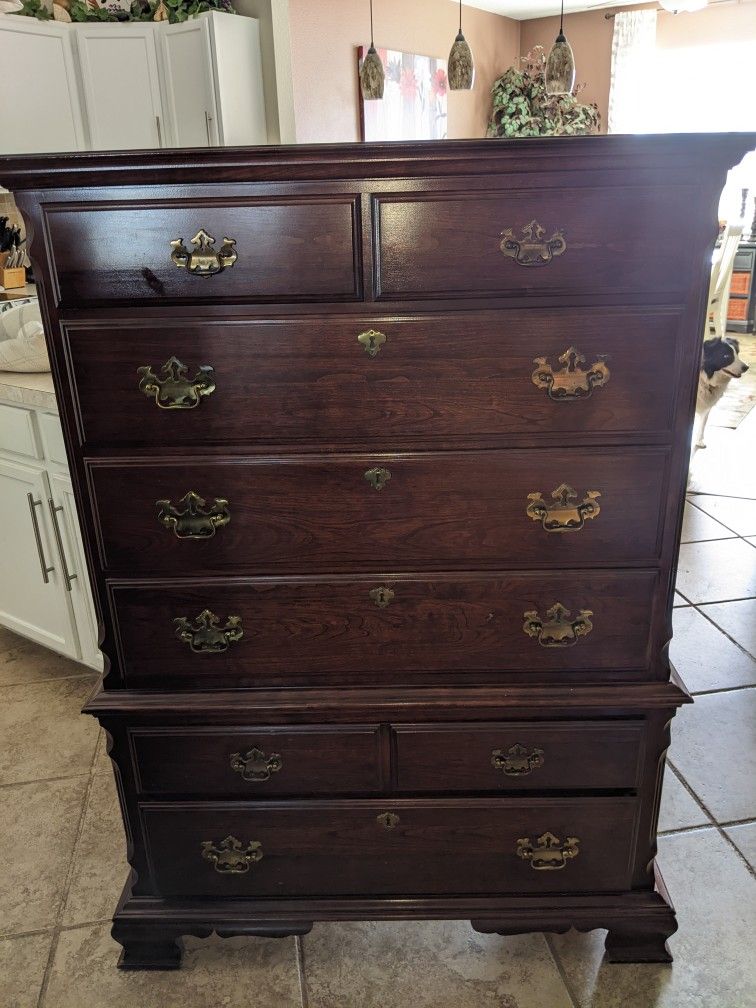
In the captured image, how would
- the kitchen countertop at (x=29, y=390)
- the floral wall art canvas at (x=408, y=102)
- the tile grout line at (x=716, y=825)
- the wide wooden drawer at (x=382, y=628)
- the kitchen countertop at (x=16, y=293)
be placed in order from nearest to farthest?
the wide wooden drawer at (x=382, y=628) → the tile grout line at (x=716, y=825) → the kitchen countertop at (x=29, y=390) → the kitchen countertop at (x=16, y=293) → the floral wall art canvas at (x=408, y=102)

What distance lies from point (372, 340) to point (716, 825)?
1450 mm

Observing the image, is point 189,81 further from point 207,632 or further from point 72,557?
point 207,632

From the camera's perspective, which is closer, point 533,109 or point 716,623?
point 716,623

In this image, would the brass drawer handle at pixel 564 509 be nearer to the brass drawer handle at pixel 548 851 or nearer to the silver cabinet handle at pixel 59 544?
the brass drawer handle at pixel 548 851

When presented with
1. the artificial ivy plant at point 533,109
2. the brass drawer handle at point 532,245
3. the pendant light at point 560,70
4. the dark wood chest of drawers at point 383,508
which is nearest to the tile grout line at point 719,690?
the dark wood chest of drawers at point 383,508

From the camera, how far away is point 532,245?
1123mm

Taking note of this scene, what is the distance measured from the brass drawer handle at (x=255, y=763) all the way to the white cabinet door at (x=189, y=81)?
3260 mm

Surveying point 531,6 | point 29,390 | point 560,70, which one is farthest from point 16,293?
point 531,6

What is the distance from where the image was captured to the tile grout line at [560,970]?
4.76ft

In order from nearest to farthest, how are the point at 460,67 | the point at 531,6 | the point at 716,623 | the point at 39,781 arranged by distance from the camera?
the point at 39,781, the point at 716,623, the point at 460,67, the point at 531,6

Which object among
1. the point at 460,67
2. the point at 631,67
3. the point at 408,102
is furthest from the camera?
the point at 631,67

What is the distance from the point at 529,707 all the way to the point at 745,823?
0.89 meters

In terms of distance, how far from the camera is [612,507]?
1.25 metres

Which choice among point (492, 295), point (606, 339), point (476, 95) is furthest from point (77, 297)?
point (476, 95)
